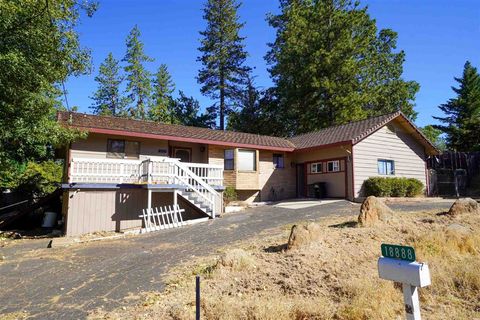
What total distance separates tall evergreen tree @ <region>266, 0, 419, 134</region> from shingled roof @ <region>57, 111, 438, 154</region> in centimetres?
1000

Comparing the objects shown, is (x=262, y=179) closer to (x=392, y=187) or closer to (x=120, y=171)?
(x=392, y=187)

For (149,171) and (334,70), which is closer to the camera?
(149,171)

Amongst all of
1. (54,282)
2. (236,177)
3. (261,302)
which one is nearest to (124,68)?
(236,177)

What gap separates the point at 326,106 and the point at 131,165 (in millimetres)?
23151

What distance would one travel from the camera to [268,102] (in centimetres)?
3919

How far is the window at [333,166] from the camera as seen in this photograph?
774 inches

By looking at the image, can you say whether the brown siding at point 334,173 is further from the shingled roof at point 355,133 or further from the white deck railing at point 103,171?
the white deck railing at point 103,171

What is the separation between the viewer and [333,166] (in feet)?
65.7

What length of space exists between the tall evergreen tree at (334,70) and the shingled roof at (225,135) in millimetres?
9996

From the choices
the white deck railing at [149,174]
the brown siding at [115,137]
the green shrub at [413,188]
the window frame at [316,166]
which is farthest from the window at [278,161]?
the green shrub at [413,188]

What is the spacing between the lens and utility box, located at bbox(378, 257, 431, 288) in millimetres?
3397

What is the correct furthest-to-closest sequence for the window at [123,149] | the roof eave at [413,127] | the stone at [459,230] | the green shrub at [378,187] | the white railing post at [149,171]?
the roof eave at [413,127]
the green shrub at [378,187]
the window at [123,149]
the white railing post at [149,171]
the stone at [459,230]

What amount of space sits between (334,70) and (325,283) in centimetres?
2878

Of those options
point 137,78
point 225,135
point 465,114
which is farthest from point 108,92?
point 465,114
